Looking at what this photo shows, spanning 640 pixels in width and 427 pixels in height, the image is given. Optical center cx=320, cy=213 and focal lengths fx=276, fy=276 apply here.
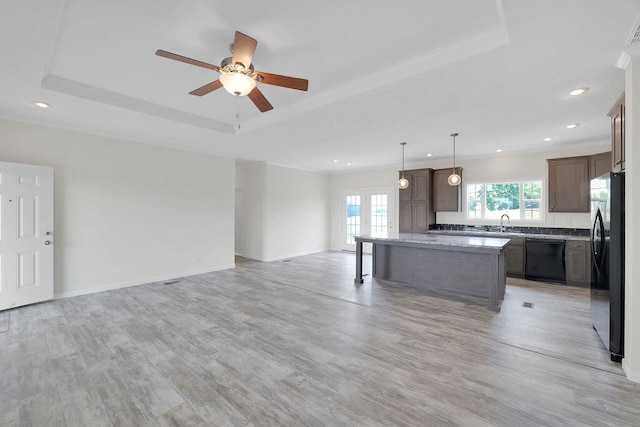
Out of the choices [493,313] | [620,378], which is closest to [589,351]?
[620,378]

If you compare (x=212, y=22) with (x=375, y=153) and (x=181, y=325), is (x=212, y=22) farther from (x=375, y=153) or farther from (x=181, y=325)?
(x=375, y=153)

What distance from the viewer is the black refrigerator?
7.86 ft

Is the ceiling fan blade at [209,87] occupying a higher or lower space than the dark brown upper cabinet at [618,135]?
higher

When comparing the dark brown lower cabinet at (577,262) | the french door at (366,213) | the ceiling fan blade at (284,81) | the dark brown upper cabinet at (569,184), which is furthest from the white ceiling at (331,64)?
the french door at (366,213)

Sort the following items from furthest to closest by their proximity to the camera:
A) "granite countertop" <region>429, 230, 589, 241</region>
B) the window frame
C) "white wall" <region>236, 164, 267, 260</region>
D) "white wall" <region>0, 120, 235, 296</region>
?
1. "white wall" <region>236, 164, 267, 260</region>
2. the window frame
3. "granite countertop" <region>429, 230, 589, 241</region>
4. "white wall" <region>0, 120, 235, 296</region>

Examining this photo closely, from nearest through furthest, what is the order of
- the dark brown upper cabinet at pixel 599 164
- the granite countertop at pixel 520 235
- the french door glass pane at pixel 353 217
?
the dark brown upper cabinet at pixel 599 164
the granite countertop at pixel 520 235
the french door glass pane at pixel 353 217

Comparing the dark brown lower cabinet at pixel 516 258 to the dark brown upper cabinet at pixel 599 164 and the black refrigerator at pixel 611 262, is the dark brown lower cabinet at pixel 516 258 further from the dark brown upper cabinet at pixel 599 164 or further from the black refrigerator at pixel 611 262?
the black refrigerator at pixel 611 262

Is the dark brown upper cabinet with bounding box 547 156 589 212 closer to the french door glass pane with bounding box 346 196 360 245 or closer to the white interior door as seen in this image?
the french door glass pane with bounding box 346 196 360 245

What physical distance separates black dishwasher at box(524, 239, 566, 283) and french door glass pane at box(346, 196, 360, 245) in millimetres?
4411

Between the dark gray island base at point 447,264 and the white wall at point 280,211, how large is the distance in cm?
306

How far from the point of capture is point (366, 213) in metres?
8.52

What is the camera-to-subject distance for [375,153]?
20.8 feet

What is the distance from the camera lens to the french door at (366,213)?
809 cm

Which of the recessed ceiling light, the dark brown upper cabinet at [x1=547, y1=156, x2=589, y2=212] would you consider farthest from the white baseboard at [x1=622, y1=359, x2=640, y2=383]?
the dark brown upper cabinet at [x1=547, y1=156, x2=589, y2=212]
